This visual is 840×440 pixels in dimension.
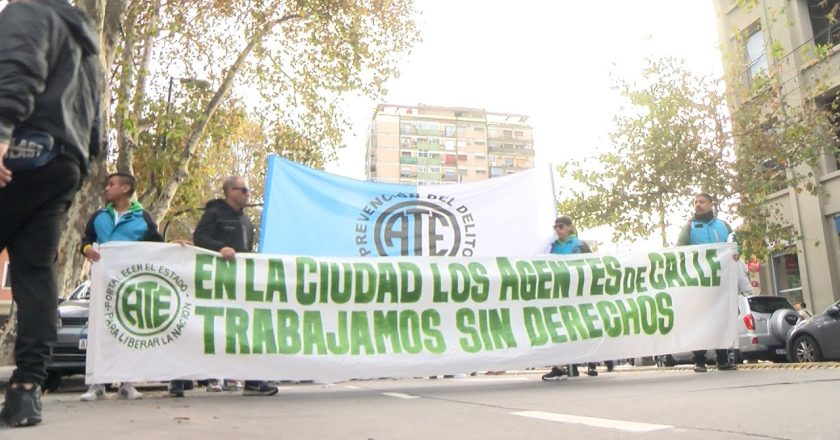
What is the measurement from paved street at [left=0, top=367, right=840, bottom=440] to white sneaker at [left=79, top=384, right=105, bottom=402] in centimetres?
37

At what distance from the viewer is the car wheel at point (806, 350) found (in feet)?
37.8

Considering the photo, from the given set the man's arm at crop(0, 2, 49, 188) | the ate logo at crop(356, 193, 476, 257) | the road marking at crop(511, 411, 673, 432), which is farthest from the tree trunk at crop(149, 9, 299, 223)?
the road marking at crop(511, 411, 673, 432)

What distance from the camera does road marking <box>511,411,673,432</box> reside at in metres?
2.90

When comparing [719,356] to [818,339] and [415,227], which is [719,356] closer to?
[415,227]

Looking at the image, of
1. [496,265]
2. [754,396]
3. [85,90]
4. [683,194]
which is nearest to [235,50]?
[683,194]

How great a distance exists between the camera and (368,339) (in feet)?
20.1

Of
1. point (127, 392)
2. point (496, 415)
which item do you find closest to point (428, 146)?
point (127, 392)

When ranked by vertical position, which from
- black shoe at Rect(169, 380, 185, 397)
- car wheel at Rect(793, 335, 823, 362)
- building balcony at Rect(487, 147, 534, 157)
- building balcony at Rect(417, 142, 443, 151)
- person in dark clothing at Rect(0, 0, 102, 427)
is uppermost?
building balcony at Rect(487, 147, 534, 157)

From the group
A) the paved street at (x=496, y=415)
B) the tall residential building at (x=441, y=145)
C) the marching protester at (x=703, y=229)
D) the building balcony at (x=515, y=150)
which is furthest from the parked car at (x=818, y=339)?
the building balcony at (x=515, y=150)

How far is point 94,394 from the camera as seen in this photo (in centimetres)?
547

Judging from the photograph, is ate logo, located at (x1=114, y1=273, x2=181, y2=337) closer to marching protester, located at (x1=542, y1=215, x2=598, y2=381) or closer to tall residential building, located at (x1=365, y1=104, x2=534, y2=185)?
marching protester, located at (x1=542, y1=215, x2=598, y2=381)

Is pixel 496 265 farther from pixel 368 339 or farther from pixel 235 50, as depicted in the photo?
pixel 235 50

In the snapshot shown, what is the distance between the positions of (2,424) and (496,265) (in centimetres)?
444

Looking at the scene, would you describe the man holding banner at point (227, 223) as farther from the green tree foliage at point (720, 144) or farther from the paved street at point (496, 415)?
the green tree foliage at point (720, 144)
